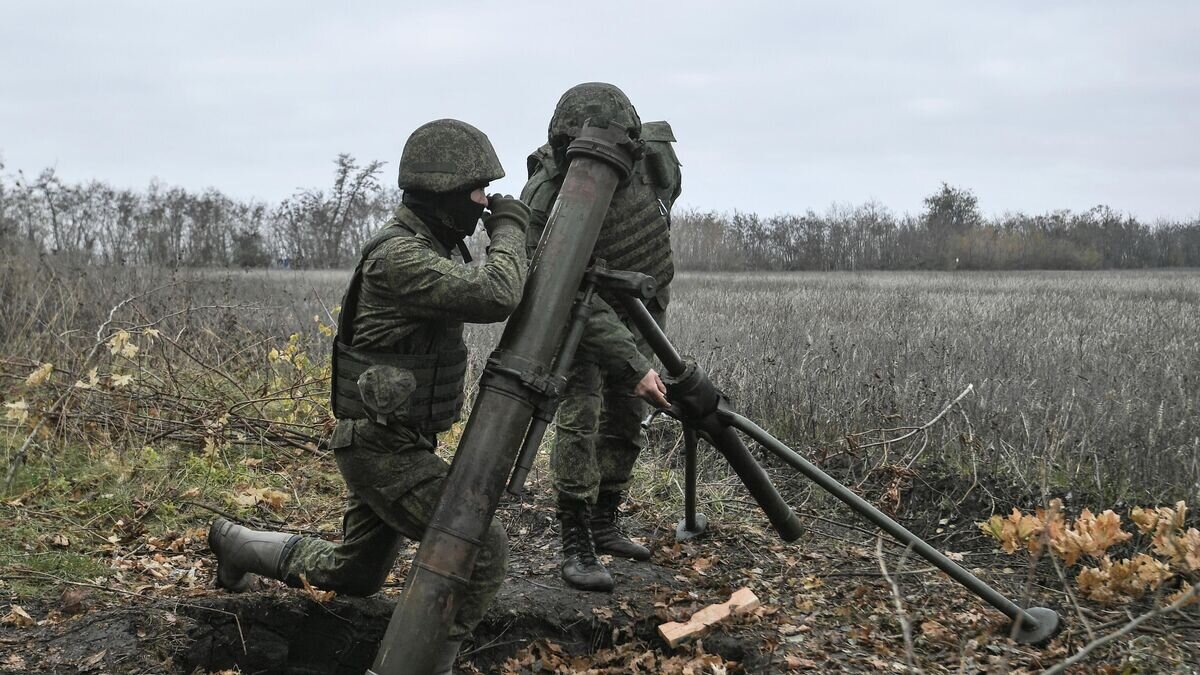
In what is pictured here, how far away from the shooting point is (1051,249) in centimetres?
3077

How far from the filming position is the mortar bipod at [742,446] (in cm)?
350

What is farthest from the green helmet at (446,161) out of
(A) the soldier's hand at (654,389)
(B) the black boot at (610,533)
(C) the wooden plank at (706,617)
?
(B) the black boot at (610,533)

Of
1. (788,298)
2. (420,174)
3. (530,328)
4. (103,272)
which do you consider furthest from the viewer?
(788,298)

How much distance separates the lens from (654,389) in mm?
3670

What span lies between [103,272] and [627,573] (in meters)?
9.36

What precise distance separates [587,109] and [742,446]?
4.91 ft

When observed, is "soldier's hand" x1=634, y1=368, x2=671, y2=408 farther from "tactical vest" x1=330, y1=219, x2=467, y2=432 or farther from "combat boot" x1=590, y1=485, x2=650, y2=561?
"combat boot" x1=590, y1=485, x2=650, y2=561

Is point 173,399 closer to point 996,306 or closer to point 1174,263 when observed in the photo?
point 996,306

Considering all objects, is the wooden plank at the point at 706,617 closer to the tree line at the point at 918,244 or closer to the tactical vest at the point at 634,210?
the tactical vest at the point at 634,210

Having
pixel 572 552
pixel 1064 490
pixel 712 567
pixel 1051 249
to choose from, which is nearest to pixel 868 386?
pixel 1064 490

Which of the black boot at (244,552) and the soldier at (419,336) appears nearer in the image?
the soldier at (419,336)

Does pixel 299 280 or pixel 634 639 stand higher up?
pixel 299 280

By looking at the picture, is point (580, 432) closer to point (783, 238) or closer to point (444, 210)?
point (444, 210)

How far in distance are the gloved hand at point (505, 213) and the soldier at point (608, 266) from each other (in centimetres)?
71
